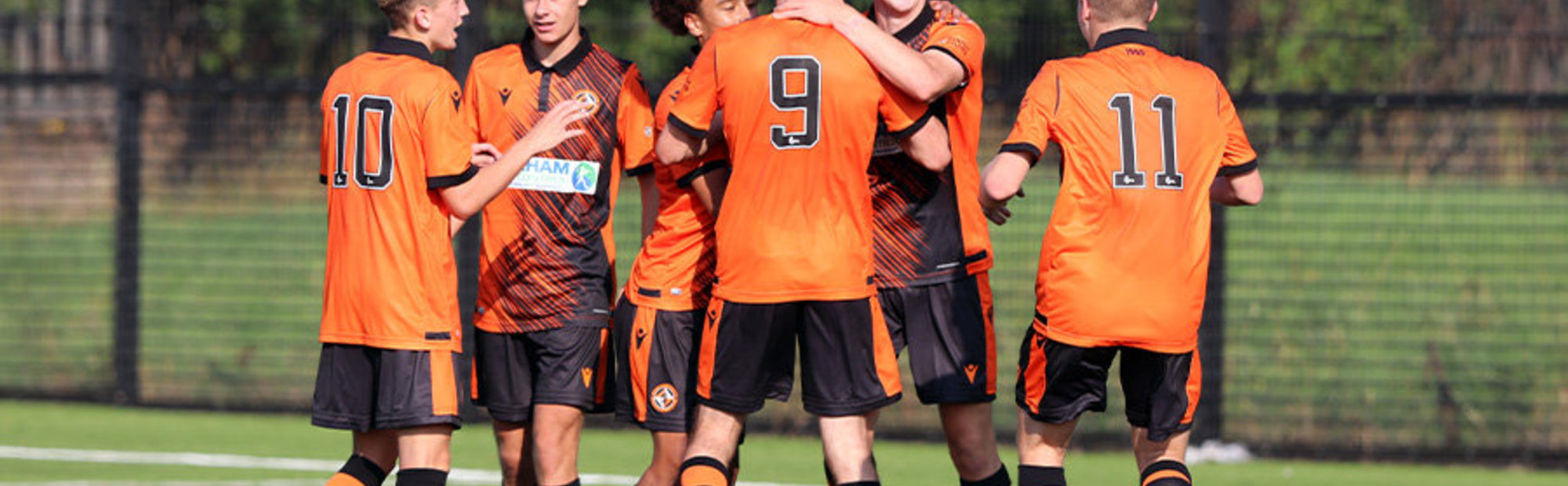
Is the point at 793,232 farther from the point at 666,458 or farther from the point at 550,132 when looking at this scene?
the point at 666,458

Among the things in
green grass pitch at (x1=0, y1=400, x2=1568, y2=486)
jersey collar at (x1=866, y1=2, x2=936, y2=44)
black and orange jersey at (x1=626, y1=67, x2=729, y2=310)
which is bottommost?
green grass pitch at (x1=0, y1=400, x2=1568, y2=486)

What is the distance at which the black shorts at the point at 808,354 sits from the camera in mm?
5719

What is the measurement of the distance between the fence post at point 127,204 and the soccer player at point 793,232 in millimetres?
6622

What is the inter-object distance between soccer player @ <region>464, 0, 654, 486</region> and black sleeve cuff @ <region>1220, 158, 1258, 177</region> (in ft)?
A: 6.30

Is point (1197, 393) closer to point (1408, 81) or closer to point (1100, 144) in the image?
point (1100, 144)

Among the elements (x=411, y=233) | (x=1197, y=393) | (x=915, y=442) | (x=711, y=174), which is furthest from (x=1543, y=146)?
(x=411, y=233)

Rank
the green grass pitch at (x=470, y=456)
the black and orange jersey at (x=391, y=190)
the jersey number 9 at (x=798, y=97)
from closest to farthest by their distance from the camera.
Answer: the jersey number 9 at (x=798, y=97)
the black and orange jersey at (x=391, y=190)
the green grass pitch at (x=470, y=456)

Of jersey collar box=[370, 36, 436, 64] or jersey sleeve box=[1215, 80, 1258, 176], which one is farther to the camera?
jersey collar box=[370, 36, 436, 64]

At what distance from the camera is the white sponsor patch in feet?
21.9

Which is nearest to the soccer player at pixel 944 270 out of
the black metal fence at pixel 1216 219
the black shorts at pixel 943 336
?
the black shorts at pixel 943 336

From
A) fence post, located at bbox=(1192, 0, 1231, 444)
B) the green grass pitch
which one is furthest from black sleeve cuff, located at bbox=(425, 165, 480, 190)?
fence post, located at bbox=(1192, 0, 1231, 444)

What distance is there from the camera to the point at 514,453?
689cm

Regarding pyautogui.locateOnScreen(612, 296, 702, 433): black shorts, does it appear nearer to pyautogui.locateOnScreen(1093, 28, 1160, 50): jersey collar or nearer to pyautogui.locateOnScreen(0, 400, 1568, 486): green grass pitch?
pyautogui.locateOnScreen(1093, 28, 1160, 50): jersey collar

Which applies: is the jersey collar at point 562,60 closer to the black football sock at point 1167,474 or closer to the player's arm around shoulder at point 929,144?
the player's arm around shoulder at point 929,144
